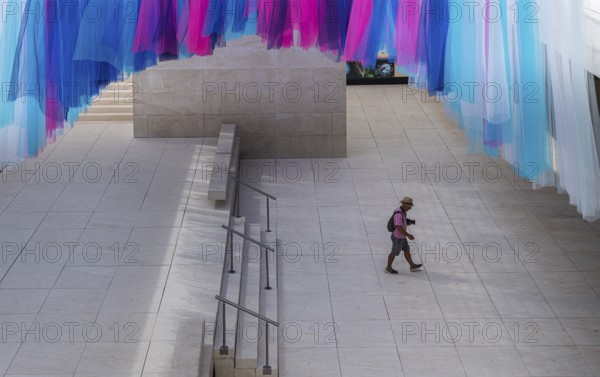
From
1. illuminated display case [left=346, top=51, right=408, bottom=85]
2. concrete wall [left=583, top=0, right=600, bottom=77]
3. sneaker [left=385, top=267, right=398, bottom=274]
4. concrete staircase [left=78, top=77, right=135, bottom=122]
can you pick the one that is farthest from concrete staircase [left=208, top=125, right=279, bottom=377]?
illuminated display case [left=346, top=51, right=408, bottom=85]

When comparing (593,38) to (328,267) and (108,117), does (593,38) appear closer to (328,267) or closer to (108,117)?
(328,267)

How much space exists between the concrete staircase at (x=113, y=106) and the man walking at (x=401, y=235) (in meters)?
8.58

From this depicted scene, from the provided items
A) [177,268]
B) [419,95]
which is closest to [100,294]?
[177,268]

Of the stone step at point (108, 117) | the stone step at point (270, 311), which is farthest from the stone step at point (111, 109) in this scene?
the stone step at point (270, 311)

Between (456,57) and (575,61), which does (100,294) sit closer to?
(456,57)

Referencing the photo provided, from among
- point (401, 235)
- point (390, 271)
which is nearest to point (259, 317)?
point (401, 235)

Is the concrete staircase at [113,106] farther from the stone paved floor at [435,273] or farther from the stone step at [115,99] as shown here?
the stone paved floor at [435,273]

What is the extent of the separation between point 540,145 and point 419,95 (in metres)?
15.7

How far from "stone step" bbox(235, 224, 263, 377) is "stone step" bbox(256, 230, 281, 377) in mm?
145

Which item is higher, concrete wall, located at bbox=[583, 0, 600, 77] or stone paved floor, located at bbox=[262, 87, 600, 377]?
concrete wall, located at bbox=[583, 0, 600, 77]

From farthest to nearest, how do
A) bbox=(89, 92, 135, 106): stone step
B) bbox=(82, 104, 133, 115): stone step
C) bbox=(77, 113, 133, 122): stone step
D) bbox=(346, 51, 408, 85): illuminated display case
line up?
1. bbox=(346, 51, 408, 85): illuminated display case
2. bbox=(89, 92, 135, 106): stone step
3. bbox=(82, 104, 133, 115): stone step
4. bbox=(77, 113, 133, 122): stone step

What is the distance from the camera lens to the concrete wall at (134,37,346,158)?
830 inches

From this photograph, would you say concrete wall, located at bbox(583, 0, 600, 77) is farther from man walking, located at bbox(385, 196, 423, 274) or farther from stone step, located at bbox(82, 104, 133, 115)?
stone step, located at bbox(82, 104, 133, 115)

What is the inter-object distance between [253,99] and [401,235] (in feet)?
22.3
